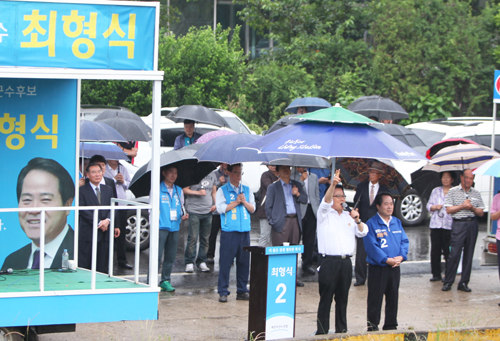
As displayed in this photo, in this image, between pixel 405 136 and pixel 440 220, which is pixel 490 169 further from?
pixel 405 136

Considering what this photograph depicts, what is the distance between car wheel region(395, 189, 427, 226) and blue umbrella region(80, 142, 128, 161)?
647cm

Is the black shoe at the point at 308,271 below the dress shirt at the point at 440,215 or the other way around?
below

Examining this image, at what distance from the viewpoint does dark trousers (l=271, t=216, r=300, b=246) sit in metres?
8.73

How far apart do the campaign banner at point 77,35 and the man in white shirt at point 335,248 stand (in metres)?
2.51

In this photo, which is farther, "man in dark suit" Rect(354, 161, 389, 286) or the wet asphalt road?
Result: the wet asphalt road

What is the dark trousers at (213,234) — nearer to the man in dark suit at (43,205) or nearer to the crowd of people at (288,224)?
the crowd of people at (288,224)

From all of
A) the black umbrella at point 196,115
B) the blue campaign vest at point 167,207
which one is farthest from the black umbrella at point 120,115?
the blue campaign vest at point 167,207

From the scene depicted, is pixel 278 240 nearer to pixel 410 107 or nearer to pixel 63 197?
pixel 63 197

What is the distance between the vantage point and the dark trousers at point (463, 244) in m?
9.32

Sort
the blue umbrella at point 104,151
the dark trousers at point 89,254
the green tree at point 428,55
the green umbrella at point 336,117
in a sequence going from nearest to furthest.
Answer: the green umbrella at point 336,117, the dark trousers at point 89,254, the blue umbrella at point 104,151, the green tree at point 428,55

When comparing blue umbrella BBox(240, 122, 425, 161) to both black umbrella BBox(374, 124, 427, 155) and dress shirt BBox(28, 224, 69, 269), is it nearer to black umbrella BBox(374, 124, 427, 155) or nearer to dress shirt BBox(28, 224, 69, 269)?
dress shirt BBox(28, 224, 69, 269)

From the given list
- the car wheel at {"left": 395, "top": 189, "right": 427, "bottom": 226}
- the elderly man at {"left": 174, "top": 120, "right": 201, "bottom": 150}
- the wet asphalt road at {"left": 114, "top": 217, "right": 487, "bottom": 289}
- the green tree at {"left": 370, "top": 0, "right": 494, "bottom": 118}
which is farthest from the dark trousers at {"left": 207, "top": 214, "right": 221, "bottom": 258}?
the green tree at {"left": 370, "top": 0, "right": 494, "bottom": 118}

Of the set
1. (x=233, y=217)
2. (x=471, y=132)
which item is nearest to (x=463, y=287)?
(x=233, y=217)

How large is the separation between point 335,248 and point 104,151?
15.5ft
